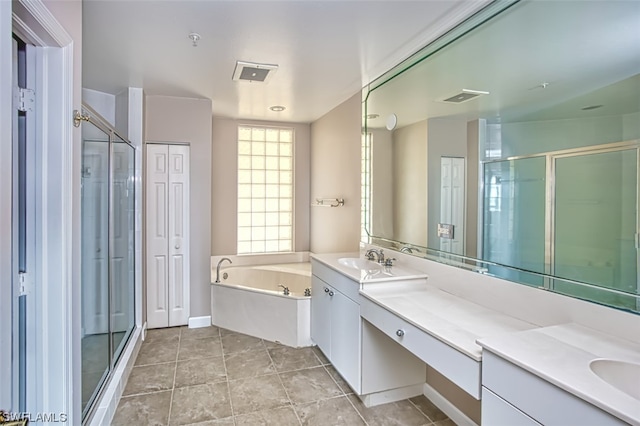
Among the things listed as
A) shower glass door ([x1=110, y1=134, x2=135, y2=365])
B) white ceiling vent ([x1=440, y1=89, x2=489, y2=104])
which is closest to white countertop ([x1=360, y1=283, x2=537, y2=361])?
white ceiling vent ([x1=440, y1=89, x2=489, y2=104])

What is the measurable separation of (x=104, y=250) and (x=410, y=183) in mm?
2259

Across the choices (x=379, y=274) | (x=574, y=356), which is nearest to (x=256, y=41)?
(x=379, y=274)

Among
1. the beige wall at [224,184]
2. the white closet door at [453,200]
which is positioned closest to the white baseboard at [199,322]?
the beige wall at [224,184]

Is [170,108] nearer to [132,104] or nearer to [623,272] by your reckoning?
[132,104]

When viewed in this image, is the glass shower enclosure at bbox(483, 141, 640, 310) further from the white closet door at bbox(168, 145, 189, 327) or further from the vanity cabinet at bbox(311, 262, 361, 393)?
the white closet door at bbox(168, 145, 189, 327)

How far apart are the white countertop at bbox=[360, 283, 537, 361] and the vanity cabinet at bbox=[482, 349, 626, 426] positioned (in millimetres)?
103

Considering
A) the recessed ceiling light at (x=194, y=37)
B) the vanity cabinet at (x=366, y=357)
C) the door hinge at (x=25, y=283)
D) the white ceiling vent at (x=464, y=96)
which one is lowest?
the vanity cabinet at (x=366, y=357)

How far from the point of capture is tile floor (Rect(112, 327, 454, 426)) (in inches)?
87.6

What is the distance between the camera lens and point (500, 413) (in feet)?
3.99

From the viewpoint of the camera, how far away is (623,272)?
1.30m

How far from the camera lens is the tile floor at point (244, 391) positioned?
2.22 meters

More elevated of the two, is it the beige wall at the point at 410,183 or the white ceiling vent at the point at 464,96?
the white ceiling vent at the point at 464,96

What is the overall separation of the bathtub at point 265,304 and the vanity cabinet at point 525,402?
2160mm

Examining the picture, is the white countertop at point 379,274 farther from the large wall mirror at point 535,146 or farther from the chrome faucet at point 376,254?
the large wall mirror at point 535,146
